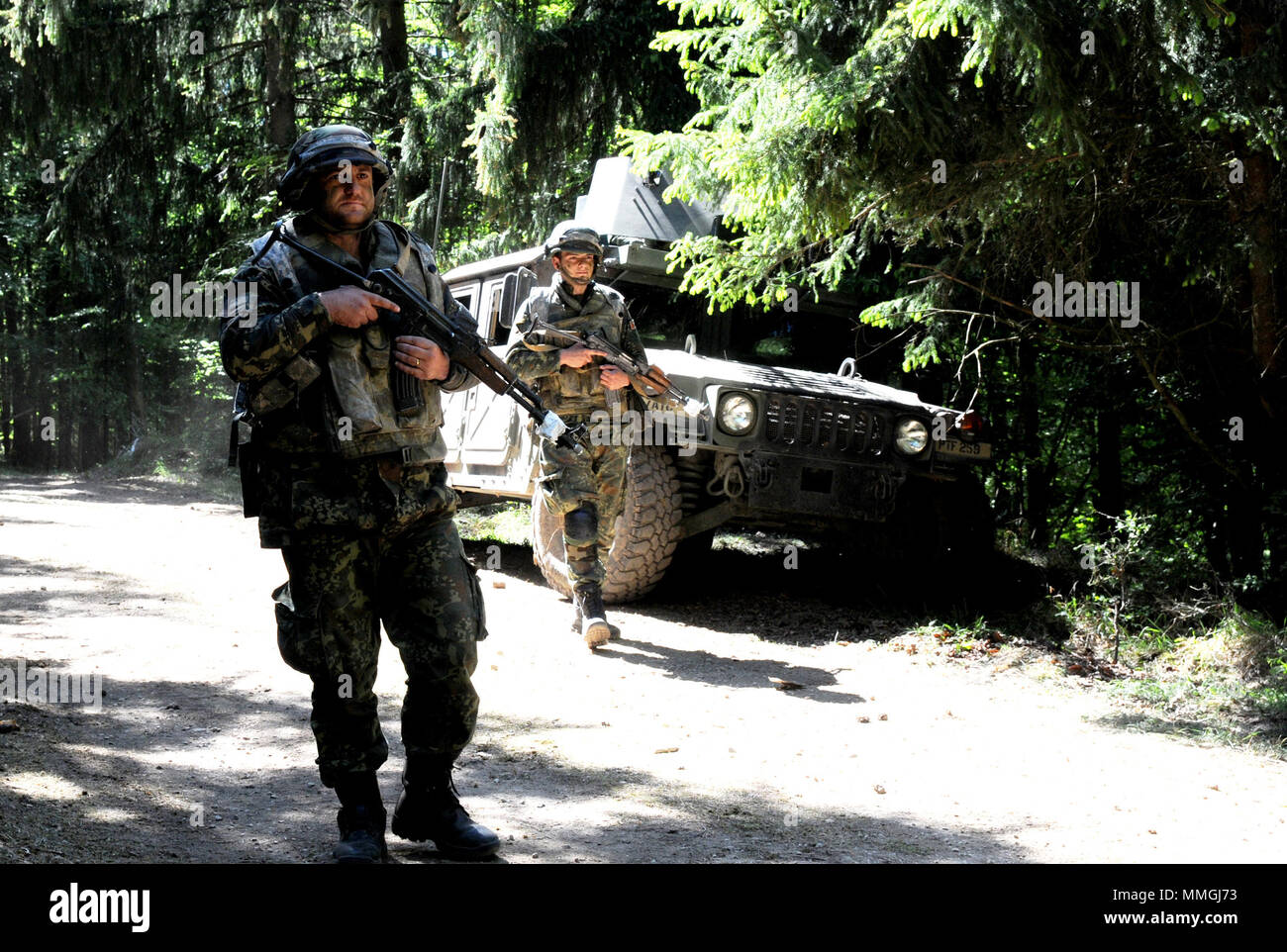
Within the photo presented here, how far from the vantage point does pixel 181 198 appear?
15773 millimetres

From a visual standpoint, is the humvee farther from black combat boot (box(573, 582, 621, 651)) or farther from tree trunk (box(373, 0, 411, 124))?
tree trunk (box(373, 0, 411, 124))

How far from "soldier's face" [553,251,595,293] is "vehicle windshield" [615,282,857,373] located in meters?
1.39

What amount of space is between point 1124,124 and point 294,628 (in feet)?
14.8

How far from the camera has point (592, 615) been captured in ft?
20.4

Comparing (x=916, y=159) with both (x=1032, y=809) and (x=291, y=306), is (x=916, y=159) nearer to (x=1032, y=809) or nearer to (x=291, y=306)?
(x=1032, y=809)

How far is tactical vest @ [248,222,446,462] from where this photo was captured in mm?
2959

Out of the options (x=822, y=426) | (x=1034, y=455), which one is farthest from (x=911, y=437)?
(x=1034, y=455)

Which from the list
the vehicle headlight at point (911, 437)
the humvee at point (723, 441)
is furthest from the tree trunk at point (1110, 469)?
the vehicle headlight at point (911, 437)

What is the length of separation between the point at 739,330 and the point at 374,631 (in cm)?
500

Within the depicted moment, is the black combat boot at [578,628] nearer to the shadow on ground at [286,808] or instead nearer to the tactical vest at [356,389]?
the shadow on ground at [286,808]

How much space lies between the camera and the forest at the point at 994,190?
17.0 ft

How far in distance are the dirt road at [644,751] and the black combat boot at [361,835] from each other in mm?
143

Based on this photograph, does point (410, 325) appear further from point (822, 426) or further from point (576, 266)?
point (822, 426)
